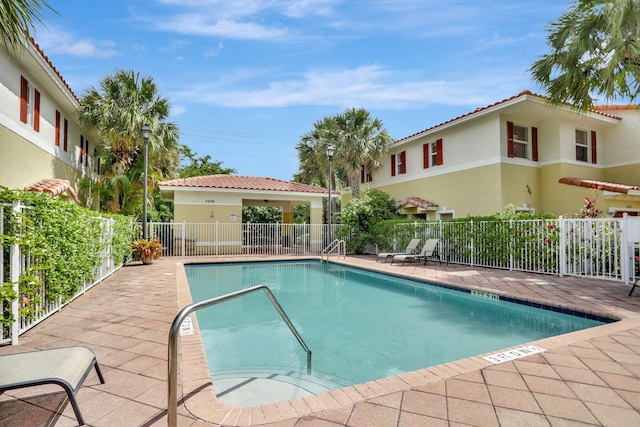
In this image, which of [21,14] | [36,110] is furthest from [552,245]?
[36,110]

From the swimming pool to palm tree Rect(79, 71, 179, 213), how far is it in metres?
8.44

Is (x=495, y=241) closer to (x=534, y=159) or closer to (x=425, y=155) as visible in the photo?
(x=534, y=159)

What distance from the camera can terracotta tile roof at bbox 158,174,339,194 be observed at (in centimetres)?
1780

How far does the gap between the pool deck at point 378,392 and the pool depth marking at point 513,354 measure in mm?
89

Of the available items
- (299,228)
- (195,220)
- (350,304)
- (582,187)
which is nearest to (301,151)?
(299,228)

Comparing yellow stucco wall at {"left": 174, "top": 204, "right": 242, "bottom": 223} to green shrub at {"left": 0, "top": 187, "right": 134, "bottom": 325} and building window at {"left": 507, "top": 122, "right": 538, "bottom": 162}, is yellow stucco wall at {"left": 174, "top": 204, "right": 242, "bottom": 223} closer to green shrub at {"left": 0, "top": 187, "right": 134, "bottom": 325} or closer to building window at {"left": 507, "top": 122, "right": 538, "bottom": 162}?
green shrub at {"left": 0, "top": 187, "right": 134, "bottom": 325}

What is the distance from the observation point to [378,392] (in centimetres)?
295

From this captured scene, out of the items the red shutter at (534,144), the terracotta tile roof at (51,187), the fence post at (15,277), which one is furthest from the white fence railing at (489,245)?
the red shutter at (534,144)

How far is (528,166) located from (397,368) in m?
14.4

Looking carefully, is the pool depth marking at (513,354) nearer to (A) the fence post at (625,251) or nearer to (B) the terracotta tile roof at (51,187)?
(A) the fence post at (625,251)

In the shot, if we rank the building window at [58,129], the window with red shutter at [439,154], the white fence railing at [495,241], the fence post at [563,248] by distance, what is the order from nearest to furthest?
the white fence railing at [495,241]
the fence post at [563,248]
the building window at [58,129]
the window with red shutter at [439,154]

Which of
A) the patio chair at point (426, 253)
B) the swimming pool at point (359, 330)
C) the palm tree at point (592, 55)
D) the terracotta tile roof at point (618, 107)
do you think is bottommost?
the swimming pool at point (359, 330)

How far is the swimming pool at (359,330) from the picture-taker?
4.41 metres

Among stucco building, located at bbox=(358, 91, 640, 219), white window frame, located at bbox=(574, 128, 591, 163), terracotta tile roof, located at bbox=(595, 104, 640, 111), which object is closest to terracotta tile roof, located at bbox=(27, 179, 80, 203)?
stucco building, located at bbox=(358, 91, 640, 219)
